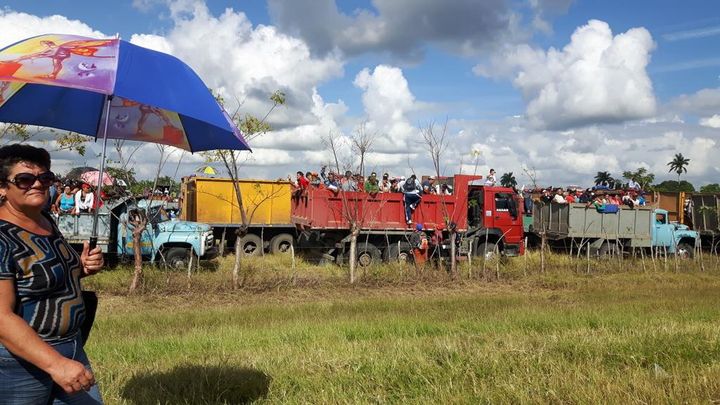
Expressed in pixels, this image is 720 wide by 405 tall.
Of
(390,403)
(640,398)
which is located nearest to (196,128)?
(390,403)

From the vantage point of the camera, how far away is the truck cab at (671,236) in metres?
20.8

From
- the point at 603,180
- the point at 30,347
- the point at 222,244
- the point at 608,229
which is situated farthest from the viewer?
the point at 603,180

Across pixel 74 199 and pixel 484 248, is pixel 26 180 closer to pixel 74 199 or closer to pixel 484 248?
pixel 74 199

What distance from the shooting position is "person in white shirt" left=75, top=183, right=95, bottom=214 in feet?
47.7

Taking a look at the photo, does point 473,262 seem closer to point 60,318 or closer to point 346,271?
point 346,271


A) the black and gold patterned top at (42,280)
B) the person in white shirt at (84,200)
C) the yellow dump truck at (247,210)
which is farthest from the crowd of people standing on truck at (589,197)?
the black and gold patterned top at (42,280)

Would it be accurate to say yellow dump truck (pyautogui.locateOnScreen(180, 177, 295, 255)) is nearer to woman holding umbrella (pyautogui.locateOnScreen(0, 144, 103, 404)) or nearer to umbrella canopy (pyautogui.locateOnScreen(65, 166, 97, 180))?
umbrella canopy (pyautogui.locateOnScreen(65, 166, 97, 180))

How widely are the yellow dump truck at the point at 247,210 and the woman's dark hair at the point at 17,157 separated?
48.8 ft

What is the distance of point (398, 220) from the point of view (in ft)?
56.7


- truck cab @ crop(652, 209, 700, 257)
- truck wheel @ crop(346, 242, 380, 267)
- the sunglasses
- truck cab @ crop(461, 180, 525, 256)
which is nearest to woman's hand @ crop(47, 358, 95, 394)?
the sunglasses

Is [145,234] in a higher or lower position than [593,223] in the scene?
lower

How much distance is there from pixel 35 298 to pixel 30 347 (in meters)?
0.25

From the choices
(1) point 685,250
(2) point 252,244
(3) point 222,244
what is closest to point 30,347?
(3) point 222,244

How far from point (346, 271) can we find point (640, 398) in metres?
11.6
